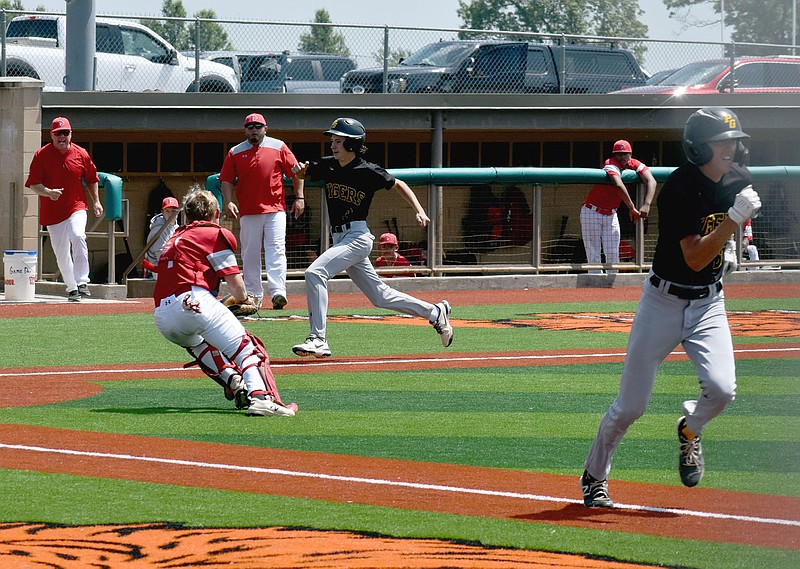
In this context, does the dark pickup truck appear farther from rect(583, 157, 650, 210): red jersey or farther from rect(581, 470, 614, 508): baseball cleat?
rect(581, 470, 614, 508): baseball cleat

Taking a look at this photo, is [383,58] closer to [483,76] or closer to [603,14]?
[483,76]

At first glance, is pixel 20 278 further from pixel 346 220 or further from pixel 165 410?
pixel 165 410

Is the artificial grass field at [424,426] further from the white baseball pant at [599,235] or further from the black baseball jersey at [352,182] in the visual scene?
the white baseball pant at [599,235]

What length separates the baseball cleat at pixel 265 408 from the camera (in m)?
8.20

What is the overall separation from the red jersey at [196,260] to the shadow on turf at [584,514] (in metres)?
3.23

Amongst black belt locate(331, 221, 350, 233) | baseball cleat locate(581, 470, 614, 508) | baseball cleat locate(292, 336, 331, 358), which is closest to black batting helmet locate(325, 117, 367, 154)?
black belt locate(331, 221, 350, 233)

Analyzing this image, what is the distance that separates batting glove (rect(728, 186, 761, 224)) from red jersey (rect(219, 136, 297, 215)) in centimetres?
951

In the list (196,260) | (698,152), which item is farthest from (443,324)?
(698,152)

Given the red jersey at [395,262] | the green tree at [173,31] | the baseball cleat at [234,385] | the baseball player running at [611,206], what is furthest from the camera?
the green tree at [173,31]

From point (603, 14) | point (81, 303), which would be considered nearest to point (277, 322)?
point (81, 303)

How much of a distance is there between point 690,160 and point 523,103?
782 inches

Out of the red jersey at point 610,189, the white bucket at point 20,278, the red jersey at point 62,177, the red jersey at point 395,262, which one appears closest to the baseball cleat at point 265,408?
the red jersey at point 62,177

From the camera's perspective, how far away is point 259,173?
46.5 feet

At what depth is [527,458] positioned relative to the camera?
6.90 metres
